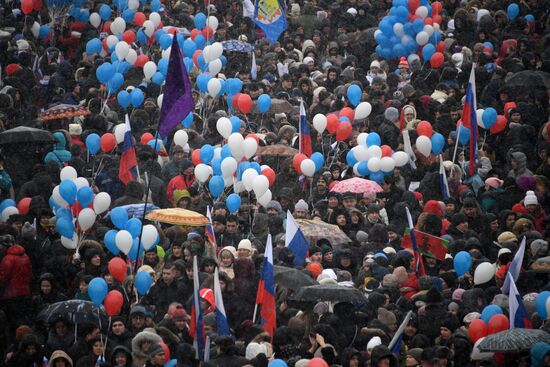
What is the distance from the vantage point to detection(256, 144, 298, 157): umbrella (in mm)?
18297

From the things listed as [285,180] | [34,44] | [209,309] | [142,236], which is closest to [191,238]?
[142,236]

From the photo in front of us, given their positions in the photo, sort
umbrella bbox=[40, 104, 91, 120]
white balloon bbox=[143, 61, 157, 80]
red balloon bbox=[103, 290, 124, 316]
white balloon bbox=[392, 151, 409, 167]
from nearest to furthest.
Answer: red balloon bbox=[103, 290, 124, 316]
white balloon bbox=[392, 151, 409, 167]
umbrella bbox=[40, 104, 91, 120]
white balloon bbox=[143, 61, 157, 80]

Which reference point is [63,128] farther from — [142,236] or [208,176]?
[142,236]

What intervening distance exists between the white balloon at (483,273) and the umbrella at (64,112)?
22.6 feet

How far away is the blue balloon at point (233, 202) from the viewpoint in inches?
662

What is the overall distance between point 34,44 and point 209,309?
9.11 metres

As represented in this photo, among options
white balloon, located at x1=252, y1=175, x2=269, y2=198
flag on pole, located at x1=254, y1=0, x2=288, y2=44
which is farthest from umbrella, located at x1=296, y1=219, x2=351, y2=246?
flag on pole, located at x1=254, y1=0, x2=288, y2=44

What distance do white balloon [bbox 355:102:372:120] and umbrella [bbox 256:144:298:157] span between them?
1327 millimetres

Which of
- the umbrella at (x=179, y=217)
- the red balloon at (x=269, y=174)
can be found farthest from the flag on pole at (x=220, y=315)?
the red balloon at (x=269, y=174)

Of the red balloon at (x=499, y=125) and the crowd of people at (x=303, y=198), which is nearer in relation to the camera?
the crowd of people at (x=303, y=198)

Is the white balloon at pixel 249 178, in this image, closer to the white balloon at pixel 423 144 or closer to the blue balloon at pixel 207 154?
the blue balloon at pixel 207 154

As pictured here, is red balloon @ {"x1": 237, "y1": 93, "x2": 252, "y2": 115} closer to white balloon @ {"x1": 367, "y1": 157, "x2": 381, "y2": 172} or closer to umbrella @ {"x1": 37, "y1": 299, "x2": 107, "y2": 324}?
white balloon @ {"x1": 367, "y1": 157, "x2": 381, "y2": 172}

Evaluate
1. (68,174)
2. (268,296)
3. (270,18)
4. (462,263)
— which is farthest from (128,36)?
(268,296)

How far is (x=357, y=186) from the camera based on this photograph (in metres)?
17.2
